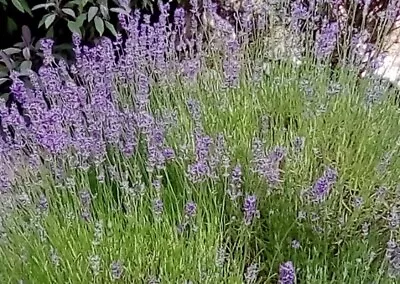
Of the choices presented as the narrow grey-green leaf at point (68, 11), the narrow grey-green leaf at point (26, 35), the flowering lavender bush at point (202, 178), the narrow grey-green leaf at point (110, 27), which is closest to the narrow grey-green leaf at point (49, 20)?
the narrow grey-green leaf at point (68, 11)

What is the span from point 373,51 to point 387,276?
1.75 meters

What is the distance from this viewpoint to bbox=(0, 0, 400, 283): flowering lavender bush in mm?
2160

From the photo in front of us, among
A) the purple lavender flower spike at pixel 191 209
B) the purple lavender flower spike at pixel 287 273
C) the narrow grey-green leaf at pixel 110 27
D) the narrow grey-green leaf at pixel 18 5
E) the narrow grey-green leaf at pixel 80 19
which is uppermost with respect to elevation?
the narrow grey-green leaf at pixel 18 5

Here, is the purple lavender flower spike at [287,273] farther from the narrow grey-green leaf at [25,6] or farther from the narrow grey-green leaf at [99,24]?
the narrow grey-green leaf at [25,6]

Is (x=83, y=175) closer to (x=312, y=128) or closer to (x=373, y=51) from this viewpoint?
(x=312, y=128)

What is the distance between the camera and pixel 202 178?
2338 mm

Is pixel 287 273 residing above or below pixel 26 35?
below

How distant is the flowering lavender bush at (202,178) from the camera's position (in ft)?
7.09

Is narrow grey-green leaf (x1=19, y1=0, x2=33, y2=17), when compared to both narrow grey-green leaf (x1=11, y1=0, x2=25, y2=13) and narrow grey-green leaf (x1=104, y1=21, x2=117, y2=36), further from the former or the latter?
narrow grey-green leaf (x1=104, y1=21, x2=117, y2=36)

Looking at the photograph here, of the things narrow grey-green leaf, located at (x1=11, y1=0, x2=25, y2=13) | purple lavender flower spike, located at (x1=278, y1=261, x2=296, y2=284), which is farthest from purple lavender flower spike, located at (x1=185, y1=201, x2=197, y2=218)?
narrow grey-green leaf, located at (x1=11, y1=0, x2=25, y2=13)

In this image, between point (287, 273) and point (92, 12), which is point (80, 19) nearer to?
point (92, 12)

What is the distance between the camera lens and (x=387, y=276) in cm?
215

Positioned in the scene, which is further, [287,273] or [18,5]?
[18,5]

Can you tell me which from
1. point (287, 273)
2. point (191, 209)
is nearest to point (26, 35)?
point (191, 209)
